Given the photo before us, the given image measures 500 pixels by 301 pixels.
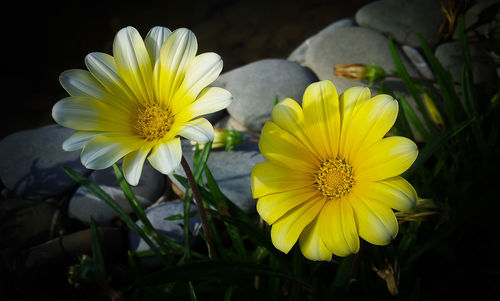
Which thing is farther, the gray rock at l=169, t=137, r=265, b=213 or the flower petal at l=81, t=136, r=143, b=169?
the gray rock at l=169, t=137, r=265, b=213

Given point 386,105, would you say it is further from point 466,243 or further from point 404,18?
point 404,18

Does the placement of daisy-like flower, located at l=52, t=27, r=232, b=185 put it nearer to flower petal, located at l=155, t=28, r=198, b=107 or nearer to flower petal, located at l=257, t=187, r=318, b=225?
flower petal, located at l=155, t=28, r=198, b=107

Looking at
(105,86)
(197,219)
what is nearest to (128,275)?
(197,219)

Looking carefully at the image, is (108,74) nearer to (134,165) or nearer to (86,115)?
(86,115)

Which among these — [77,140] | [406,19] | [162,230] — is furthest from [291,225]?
[406,19]

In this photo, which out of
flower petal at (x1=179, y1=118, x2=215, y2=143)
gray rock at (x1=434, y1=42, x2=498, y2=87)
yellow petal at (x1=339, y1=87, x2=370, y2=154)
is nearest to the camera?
flower petal at (x1=179, y1=118, x2=215, y2=143)

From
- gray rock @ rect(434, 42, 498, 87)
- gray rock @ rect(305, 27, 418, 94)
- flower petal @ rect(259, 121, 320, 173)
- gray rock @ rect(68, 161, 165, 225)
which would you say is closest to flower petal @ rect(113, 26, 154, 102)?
flower petal @ rect(259, 121, 320, 173)

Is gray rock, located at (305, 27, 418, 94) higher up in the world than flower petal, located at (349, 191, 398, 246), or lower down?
lower down
